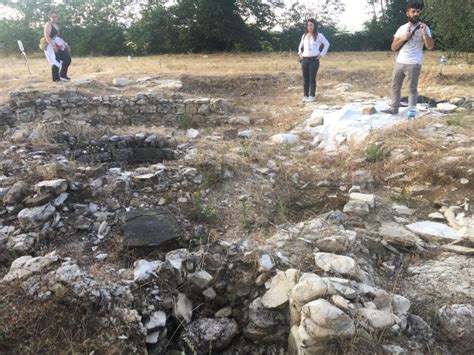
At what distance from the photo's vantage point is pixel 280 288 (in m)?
2.86

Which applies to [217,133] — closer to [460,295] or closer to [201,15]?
[460,295]

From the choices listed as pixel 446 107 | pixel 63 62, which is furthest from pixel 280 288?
pixel 63 62

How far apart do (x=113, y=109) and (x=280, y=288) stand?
21.8 ft

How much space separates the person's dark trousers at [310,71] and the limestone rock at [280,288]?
5.96 m

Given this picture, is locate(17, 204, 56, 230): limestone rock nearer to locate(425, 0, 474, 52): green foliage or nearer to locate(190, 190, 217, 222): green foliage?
locate(190, 190, 217, 222): green foliage

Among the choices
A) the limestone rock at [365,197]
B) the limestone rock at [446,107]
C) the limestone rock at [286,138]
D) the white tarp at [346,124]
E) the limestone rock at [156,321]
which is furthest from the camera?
the limestone rock at [446,107]

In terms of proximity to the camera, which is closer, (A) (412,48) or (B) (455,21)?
(A) (412,48)

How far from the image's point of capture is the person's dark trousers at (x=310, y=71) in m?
7.88

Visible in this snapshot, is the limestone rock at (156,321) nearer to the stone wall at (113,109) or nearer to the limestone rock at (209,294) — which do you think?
the limestone rock at (209,294)

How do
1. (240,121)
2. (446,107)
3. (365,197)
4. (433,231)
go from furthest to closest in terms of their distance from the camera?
1. (240,121)
2. (446,107)
3. (365,197)
4. (433,231)

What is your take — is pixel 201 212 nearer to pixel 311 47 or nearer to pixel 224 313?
pixel 224 313

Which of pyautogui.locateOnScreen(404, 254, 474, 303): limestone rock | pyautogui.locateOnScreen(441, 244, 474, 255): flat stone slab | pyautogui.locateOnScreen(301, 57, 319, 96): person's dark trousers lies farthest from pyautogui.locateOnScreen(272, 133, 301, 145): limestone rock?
pyautogui.locateOnScreen(404, 254, 474, 303): limestone rock

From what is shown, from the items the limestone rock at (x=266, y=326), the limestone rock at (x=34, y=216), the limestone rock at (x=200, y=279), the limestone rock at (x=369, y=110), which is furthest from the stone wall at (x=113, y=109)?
the limestone rock at (x=266, y=326)

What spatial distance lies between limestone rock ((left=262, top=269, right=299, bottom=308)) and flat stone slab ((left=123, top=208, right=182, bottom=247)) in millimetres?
1150
